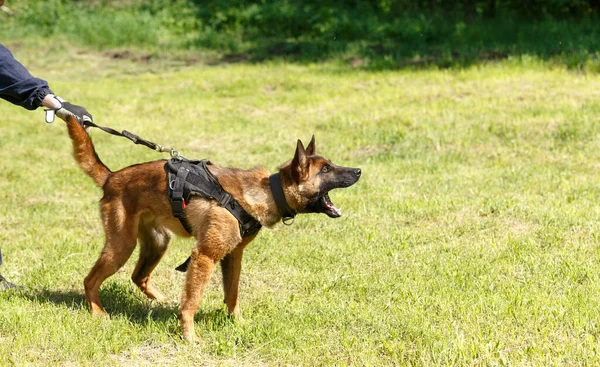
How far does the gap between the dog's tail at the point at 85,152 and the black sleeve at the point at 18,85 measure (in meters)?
0.28

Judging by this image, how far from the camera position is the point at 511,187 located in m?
8.85

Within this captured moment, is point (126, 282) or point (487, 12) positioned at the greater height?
point (487, 12)

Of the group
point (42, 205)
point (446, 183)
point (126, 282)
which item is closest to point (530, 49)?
point (446, 183)

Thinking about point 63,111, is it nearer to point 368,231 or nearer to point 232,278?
point 232,278

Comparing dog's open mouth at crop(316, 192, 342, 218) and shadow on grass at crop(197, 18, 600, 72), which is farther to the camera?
shadow on grass at crop(197, 18, 600, 72)

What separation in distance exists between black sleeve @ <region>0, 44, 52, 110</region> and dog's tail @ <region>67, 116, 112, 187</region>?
278mm

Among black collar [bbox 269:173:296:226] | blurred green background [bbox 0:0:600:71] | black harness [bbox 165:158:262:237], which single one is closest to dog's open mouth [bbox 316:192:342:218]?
black collar [bbox 269:173:296:226]

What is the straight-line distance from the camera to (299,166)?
16.9 ft

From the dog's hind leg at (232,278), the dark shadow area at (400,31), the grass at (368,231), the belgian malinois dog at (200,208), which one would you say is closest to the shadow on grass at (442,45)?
the dark shadow area at (400,31)

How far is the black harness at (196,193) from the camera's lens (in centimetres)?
513

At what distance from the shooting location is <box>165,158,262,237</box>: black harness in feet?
16.8

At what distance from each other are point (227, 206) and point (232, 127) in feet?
26.5

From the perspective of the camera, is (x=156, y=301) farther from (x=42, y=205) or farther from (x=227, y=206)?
(x=42, y=205)

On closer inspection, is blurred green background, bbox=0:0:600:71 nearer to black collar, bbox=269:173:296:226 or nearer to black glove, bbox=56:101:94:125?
black collar, bbox=269:173:296:226
